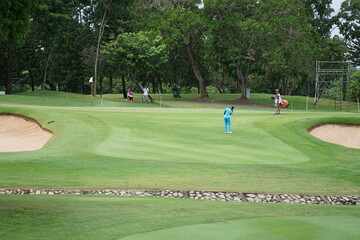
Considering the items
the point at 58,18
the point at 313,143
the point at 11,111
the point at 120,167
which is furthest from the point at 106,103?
the point at 120,167

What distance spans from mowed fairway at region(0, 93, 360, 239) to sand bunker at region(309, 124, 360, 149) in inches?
19.7

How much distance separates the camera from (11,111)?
3309cm

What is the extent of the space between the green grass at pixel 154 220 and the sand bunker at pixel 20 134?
Result: 45.7 ft

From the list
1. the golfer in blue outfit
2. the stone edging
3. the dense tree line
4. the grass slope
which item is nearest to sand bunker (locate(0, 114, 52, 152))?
the grass slope

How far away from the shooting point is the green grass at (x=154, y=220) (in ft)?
29.5

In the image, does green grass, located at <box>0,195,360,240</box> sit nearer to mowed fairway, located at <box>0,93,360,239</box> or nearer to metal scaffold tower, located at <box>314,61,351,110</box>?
mowed fairway, located at <box>0,93,360,239</box>

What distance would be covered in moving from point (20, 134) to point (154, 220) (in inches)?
835

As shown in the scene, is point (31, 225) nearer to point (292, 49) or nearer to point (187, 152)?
point (187, 152)

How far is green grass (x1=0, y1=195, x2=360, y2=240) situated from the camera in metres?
8.98

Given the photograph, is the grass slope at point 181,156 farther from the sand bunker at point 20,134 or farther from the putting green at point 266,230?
the putting green at point 266,230

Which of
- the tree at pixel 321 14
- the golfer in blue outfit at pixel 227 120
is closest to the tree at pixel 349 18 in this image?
the tree at pixel 321 14

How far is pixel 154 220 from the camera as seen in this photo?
10469 millimetres

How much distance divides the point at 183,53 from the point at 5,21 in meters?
68.4

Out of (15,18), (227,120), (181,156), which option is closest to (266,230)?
(15,18)
